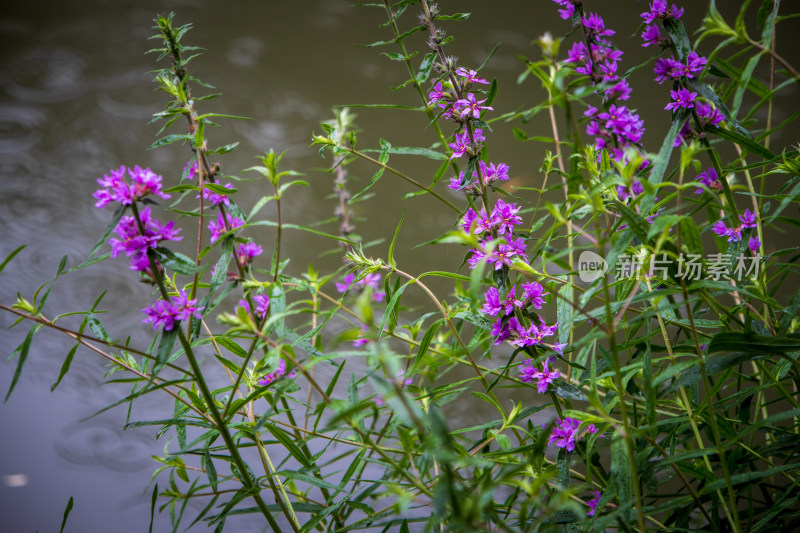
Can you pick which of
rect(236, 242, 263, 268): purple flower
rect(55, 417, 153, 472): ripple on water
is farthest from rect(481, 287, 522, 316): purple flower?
rect(55, 417, 153, 472): ripple on water

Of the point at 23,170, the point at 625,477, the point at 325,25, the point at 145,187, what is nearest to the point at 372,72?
the point at 325,25

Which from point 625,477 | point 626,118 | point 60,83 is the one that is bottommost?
point 625,477

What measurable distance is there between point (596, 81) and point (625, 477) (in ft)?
1.40

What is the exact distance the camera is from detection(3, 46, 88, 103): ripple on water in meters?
1.42

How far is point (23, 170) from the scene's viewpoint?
139 centimetres

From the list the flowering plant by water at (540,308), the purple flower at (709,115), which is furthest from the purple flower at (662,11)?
the purple flower at (709,115)

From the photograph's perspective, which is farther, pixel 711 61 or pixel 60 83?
pixel 60 83

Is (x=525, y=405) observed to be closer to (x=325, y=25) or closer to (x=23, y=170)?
(x=325, y=25)

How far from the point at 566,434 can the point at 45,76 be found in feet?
4.56

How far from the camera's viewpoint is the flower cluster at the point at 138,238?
1.72 feet

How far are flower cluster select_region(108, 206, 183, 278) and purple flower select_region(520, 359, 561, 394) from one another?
14.8 inches

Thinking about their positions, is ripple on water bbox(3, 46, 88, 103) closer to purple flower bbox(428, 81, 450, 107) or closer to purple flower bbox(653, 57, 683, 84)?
purple flower bbox(428, 81, 450, 107)

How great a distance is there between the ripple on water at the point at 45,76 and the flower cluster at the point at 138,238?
1095 mm

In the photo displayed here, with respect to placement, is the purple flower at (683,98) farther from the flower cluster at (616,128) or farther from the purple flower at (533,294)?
the purple flower at (533,294)
